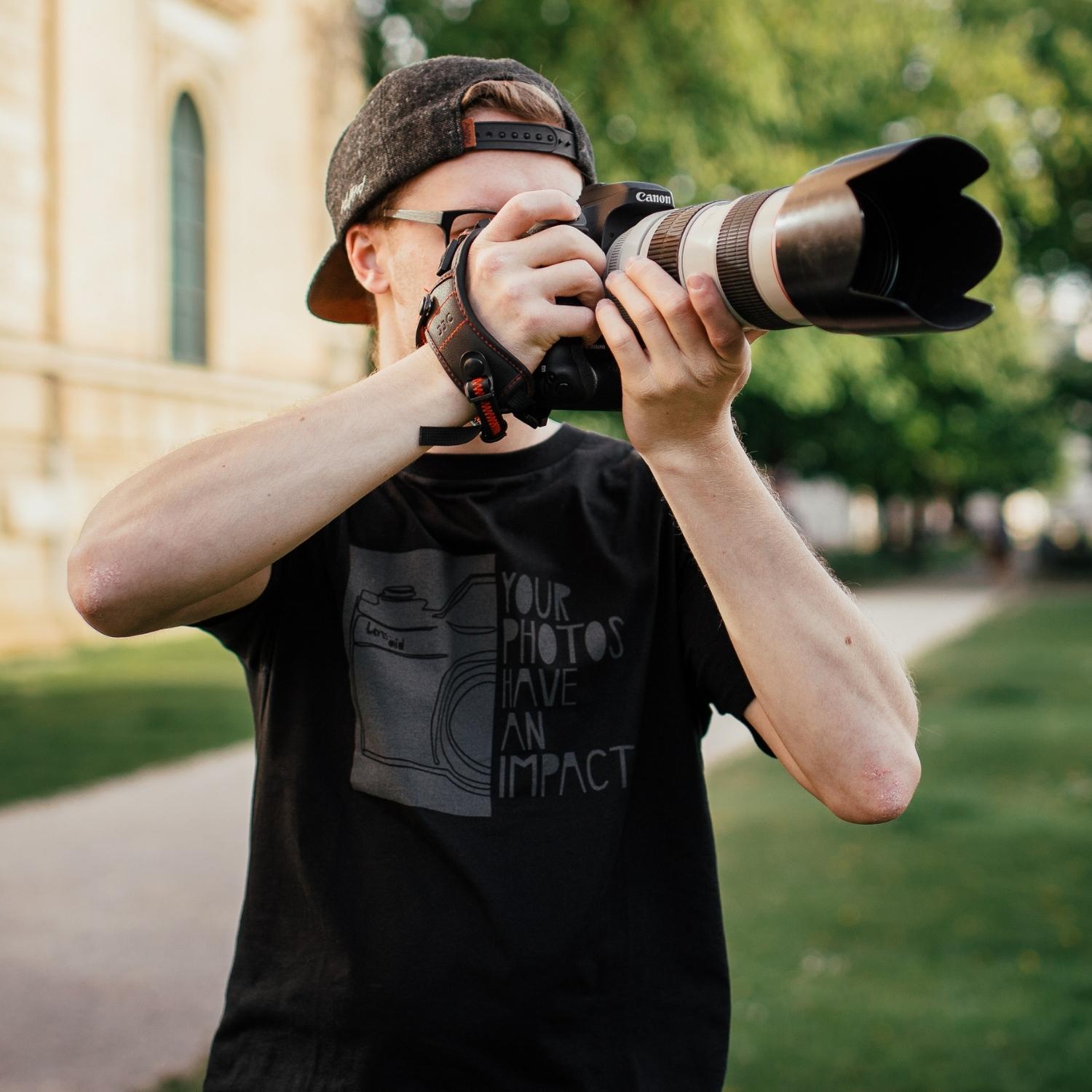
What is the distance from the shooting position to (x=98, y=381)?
13500 millimetres

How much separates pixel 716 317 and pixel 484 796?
2.04 ft

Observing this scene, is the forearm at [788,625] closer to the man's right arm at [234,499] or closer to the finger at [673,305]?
the finger at [673,305]

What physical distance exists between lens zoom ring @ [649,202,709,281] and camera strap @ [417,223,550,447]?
7.9 inches

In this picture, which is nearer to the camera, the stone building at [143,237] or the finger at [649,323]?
the finger at [649,323]

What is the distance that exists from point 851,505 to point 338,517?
199 feet

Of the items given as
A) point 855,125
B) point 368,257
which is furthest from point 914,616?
point 368,257

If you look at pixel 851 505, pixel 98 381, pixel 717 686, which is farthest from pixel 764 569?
pixel 851 505

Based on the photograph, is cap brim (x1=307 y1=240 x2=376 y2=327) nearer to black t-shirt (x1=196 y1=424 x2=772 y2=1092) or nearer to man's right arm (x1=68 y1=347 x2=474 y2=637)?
black t-shirt (x1=196 y1=424 x2=772 y2=1092)

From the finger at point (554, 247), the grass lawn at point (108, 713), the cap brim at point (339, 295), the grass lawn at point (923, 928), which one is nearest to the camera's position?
the finger at point (554, 247)

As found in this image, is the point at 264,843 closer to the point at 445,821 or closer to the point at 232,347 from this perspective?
the point at 445,821

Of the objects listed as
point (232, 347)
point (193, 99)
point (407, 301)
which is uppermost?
point (193, 99)

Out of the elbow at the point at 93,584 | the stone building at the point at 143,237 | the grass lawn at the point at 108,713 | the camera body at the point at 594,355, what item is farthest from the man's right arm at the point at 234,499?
the stone building at the point at 143,237

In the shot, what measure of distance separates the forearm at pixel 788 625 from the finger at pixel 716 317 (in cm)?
11

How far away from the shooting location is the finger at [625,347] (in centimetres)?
137
